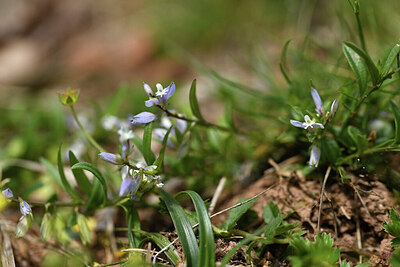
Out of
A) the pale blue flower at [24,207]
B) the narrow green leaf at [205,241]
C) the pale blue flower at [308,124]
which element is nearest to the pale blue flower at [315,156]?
the pale blue flower at [308,124]

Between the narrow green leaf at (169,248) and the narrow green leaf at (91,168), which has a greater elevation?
the narrow green leaf at (91,168)

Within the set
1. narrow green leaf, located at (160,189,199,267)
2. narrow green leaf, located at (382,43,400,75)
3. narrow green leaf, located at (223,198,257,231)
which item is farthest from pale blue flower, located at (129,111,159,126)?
narrow green leaf, located at (382,43,400,75)

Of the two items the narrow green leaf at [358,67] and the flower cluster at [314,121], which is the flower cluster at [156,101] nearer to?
the flower cluster at [314,121]

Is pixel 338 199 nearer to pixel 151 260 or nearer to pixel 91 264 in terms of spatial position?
pixel 151 260

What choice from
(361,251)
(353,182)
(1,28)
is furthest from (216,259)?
(1,28)

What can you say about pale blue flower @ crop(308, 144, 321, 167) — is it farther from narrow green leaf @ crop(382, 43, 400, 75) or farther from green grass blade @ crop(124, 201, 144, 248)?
green grass blade @ crop(124, 201, 144, 248)

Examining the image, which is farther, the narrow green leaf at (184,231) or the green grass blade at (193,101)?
the green grass blade at (193,101)

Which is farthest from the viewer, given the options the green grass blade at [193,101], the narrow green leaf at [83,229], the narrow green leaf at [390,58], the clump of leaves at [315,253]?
the narrow green leaf at [83,229]

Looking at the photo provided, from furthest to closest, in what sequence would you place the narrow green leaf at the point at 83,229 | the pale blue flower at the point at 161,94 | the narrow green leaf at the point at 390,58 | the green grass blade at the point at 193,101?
the narrow green leaf at the point at 83,229 → the green grass blade at the point at 193,101 → the pale blue flower at the point at 161,94 → the narrow green leaf at the point at 390,58
